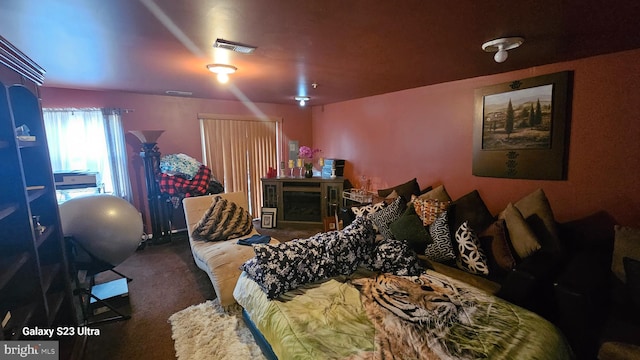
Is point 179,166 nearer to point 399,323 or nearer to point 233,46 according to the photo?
point 233,46

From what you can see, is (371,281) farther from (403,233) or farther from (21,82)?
(21,82)

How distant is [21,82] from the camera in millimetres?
1594

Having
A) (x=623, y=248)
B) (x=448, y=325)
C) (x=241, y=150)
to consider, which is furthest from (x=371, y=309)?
(x=241, y=150)

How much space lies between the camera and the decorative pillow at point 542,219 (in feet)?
7.18

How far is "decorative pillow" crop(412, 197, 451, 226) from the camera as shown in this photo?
2869mm

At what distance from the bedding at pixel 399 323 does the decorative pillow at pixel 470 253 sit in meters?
0.35

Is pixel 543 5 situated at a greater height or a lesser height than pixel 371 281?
greater

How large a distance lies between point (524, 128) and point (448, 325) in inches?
81.5

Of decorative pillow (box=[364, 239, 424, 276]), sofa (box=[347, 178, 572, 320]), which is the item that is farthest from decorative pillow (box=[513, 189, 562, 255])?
decorative pillow (box=[364, 239, 424, 276])

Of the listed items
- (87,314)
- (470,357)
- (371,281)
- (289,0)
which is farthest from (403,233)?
(87,314)

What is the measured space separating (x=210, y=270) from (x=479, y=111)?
312cm

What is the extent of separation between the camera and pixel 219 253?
2.72 metres

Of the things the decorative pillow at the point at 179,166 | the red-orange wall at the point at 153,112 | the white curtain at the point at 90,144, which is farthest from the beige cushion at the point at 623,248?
the white curtain at the point at 90,144

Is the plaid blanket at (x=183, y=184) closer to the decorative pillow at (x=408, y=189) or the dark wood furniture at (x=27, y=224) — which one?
the dark wood furniture at (x=27, y=224)
